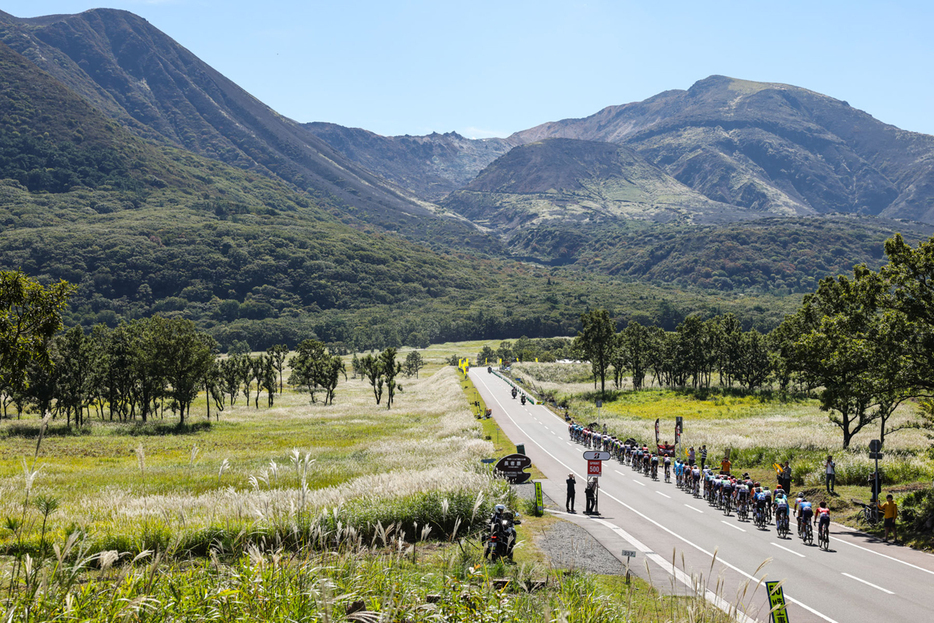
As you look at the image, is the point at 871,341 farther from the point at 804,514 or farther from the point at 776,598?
the point at 776,598

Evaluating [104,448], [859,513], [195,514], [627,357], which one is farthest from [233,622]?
[627,357]

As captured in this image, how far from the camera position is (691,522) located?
23391mm

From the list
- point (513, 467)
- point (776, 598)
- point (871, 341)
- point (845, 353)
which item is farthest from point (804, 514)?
point (776, 598)

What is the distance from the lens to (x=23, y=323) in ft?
62.4

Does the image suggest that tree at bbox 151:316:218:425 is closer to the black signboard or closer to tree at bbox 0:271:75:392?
tree at bbox 0:271:75:392

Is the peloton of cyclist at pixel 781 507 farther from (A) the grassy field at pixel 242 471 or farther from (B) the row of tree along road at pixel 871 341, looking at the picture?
(A) the grassy field at pixel 242 471

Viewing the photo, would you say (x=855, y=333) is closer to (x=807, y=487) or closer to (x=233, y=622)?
(x=807, y=487)

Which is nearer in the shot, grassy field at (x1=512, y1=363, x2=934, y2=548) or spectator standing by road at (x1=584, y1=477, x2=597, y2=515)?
spectator standing by road at (x1=584, y1=477, x2=597, y2=515)

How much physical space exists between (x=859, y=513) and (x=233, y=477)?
27694mm

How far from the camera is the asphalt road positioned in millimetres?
13742

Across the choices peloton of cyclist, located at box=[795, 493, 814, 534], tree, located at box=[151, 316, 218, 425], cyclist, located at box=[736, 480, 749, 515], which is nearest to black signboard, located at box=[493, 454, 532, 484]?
peloton of cyclist, located at box=[795, 493, 814, 534]

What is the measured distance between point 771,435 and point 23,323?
153ft

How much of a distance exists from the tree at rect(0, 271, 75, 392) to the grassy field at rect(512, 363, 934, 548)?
99.4ft

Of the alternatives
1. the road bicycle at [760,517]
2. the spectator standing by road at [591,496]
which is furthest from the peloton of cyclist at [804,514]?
the spectator standing by road at [591,496]
